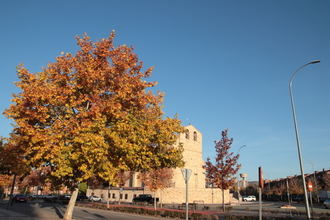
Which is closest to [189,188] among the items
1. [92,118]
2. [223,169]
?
[223,169]

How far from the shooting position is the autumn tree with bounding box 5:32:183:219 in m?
12.5

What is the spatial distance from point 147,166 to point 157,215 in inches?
464

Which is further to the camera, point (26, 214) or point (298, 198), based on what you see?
point (298, 198)

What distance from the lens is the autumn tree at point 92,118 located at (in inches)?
491

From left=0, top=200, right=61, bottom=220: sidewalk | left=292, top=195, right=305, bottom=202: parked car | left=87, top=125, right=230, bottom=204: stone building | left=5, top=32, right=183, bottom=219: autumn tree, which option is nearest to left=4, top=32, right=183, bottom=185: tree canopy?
left=5, top=32, right=183, bottom=219: autumn tree

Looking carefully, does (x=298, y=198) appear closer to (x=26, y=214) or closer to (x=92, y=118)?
(x=26, y=214)

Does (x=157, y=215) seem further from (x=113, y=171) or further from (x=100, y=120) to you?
(x=100, y=120)

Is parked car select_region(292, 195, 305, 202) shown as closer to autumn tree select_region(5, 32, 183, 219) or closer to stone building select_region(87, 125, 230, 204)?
stone building select_region(87, 125, 230, 204)

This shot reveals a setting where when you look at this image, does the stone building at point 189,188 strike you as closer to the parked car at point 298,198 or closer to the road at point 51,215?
the road at point 51,215

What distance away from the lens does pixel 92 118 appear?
13.1m

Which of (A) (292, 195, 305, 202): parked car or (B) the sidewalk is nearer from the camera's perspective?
(B) the sidewalk

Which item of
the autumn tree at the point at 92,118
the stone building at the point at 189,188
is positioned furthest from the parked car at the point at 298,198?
the autumn tree at the point at 92,118

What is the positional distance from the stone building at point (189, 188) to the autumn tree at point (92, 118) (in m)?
33.6

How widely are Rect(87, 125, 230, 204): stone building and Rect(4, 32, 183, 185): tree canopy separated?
110ft
